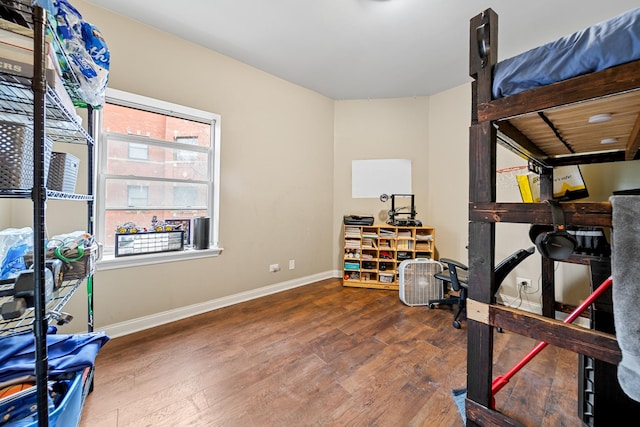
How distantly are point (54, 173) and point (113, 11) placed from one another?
1684mm

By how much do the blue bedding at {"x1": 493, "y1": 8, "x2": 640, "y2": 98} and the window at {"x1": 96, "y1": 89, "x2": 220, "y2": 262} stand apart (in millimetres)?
2460

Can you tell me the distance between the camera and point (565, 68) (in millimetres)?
813

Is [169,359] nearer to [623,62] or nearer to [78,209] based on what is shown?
[78,209]

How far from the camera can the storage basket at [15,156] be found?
0.81 metres

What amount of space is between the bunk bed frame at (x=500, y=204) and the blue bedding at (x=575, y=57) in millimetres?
28

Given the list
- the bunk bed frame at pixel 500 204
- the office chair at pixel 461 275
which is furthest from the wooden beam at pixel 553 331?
the office chair at pixel 461 275

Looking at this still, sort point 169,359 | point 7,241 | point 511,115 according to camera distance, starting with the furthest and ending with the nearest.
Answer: point 169,359 → point 7,241 → point 511,115

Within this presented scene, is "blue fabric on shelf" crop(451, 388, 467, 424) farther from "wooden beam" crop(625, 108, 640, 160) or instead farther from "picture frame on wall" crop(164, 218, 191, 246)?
"picture frame on wall" crop(164, 218, 191, 246)

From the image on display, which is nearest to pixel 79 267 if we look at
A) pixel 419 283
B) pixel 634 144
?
pixel 419 283

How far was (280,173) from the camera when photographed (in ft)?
10.1

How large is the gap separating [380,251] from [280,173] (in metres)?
1.70

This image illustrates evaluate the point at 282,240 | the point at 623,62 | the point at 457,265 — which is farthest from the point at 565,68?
the point at 282,240

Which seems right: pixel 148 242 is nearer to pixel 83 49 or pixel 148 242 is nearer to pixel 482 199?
pixel 83 49

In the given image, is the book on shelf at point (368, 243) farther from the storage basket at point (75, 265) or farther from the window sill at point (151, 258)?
the storage basket at point (75, 265)
